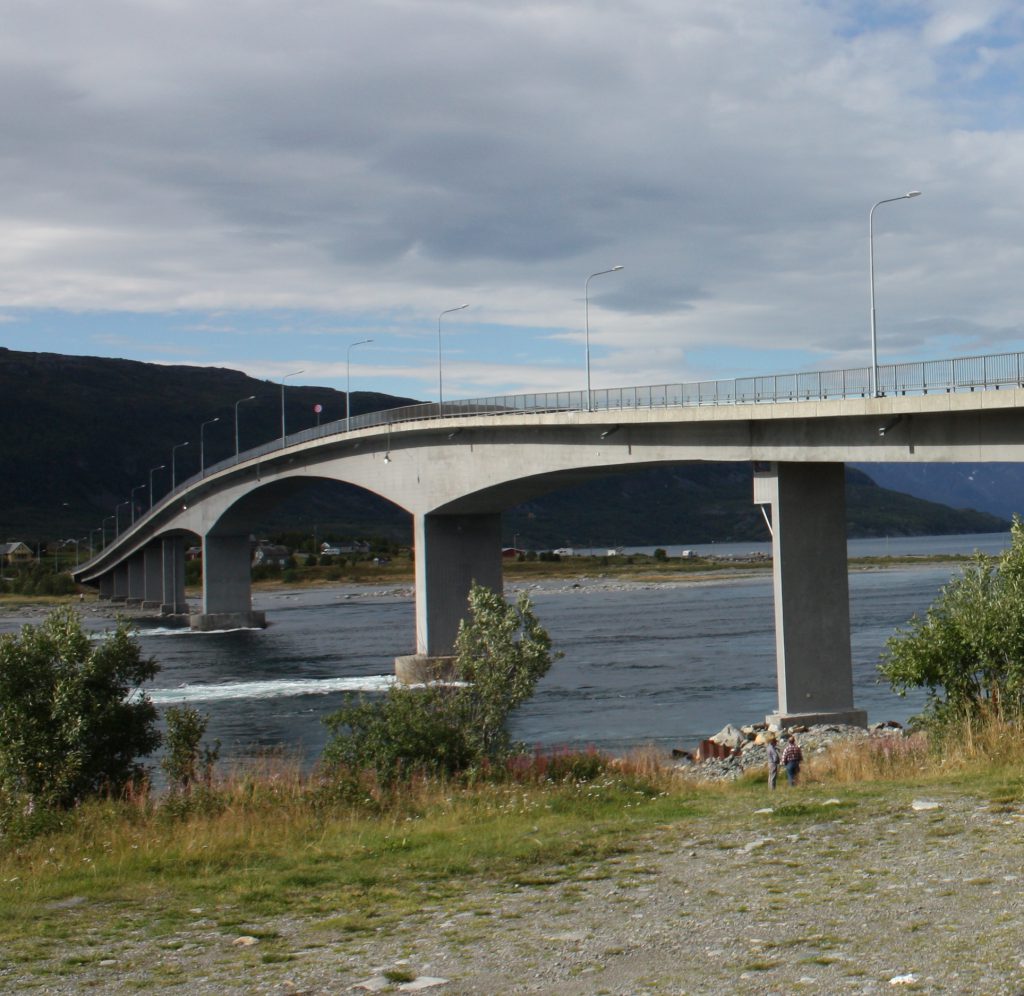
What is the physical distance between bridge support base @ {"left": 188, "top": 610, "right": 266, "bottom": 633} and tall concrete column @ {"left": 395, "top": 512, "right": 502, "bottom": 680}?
35.0 metres

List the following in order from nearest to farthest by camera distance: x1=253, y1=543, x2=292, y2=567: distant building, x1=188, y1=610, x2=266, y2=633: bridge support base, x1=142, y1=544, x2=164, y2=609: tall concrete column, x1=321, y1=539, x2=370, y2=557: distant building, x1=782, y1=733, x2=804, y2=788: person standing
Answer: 1. x1=782, y1=733, x2=804, y2=788: person standing
2. x1=188, y1=610, x2=266, y2=633: bridge support base
3. x1=142, y1=544, x2=164, y2=609: tall concrete column
4. x1=253, y1=543, x2=292, y2=567: distant building
5. x1=321, y1=539, x2=370, y2=557: distant building

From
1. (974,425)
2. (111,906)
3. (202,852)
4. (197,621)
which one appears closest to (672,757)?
(974,425)

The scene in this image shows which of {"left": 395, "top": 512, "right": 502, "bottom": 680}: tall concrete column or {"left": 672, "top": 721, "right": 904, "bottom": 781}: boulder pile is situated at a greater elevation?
{"left": 395, "top": 512, "right": 502, "bottom": 680}: tall concrete column

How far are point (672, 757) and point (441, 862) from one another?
664 inches

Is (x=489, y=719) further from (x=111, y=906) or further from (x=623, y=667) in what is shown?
(x=623, y=667)

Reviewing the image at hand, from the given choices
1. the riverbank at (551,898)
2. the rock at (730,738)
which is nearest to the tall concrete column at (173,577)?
the rock at (730,738)

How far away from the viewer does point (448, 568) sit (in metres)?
52.8

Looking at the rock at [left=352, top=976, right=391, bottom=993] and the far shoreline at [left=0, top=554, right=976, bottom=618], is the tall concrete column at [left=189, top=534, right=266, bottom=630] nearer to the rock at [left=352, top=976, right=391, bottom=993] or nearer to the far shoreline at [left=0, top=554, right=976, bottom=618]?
the far shoreline at [left=0, top=554, right=976, bottom=618]

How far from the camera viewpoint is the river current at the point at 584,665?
35.3 meters

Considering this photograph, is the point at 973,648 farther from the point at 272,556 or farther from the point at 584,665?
the point at 272,556

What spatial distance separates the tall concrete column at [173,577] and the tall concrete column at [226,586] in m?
19.9

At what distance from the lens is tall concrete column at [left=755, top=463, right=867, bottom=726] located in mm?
31141

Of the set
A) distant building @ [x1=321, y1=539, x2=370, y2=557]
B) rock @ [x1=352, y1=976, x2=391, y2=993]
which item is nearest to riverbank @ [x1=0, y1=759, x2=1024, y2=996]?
rock @ [x1=352, y1=976, x2=391, y2=993]

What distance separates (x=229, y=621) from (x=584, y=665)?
41293 mm
